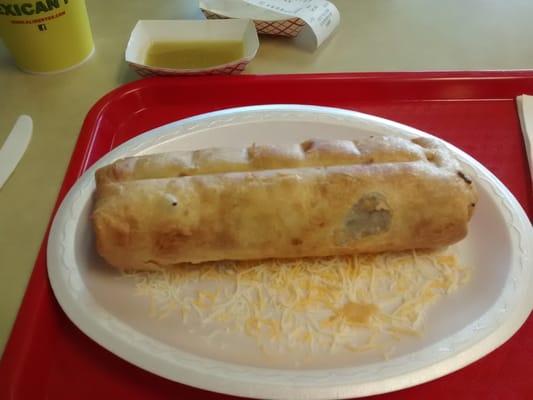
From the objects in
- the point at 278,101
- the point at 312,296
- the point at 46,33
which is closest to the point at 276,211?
the point at 312,296

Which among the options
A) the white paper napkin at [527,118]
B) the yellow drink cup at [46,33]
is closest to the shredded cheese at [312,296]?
the white paper napkin at [527,118]

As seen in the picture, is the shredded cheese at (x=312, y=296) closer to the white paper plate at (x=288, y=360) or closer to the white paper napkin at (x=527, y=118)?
the white paper plate at (x=288, y=360)

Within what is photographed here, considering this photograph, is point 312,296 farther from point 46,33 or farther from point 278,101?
point 46,33

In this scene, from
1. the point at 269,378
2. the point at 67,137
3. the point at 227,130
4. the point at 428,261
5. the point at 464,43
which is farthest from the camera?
the point at 464,43

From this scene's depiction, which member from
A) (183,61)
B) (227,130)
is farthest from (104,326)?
(183,61)

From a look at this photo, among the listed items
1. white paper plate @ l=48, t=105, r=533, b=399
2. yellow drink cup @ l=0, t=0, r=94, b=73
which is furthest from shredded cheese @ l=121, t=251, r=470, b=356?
yellow drink cup @ l=0, t=0, r=94, b=73

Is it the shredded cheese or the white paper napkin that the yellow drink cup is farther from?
the white paper napkin

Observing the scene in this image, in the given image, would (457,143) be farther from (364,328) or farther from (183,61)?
(183,61)
